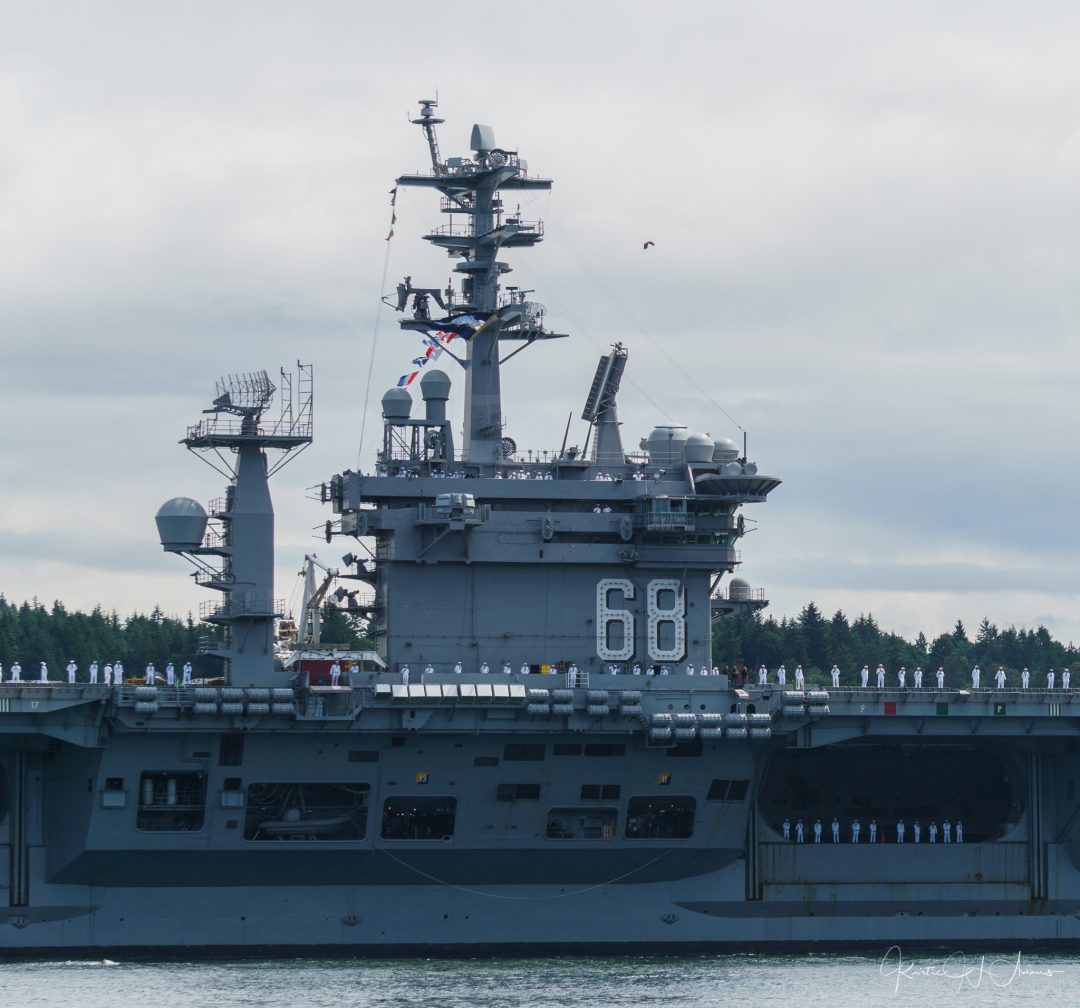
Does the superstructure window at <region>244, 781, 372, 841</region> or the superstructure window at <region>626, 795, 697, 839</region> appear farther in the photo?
the superstructure window at <region>626, 795, 697, 839</region>

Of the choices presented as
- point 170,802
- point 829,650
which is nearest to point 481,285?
point 170,802

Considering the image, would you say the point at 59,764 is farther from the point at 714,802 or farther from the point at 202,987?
the point at 714,802

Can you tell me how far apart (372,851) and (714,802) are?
21.7 feet

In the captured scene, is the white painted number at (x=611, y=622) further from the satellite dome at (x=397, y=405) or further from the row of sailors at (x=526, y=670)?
the satellite dome at (x=397, y=405)

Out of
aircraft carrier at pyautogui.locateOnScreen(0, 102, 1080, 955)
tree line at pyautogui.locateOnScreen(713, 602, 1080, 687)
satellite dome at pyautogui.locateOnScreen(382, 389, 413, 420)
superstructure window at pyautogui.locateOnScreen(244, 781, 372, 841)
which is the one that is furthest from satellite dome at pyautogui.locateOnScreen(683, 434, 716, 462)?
tree line at pyautogui.locateOnScreen(713, 602, 1080, 687)

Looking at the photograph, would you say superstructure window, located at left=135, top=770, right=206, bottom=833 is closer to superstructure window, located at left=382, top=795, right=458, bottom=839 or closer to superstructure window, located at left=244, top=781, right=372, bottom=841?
superstructure window, located at left=244, top=781, right=372, bottom=841

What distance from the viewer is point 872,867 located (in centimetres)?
4247

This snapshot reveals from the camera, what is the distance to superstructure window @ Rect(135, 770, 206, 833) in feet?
128

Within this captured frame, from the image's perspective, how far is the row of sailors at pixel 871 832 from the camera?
139 feet

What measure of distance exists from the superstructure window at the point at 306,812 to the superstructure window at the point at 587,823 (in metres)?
3.80

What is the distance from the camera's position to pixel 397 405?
4228 centimetres

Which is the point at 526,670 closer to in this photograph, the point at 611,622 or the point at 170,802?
the point at 611,622


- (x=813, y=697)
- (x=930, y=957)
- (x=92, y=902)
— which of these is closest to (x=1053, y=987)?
(x=930, y=957)

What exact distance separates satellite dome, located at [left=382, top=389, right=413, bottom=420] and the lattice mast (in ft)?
4.90
